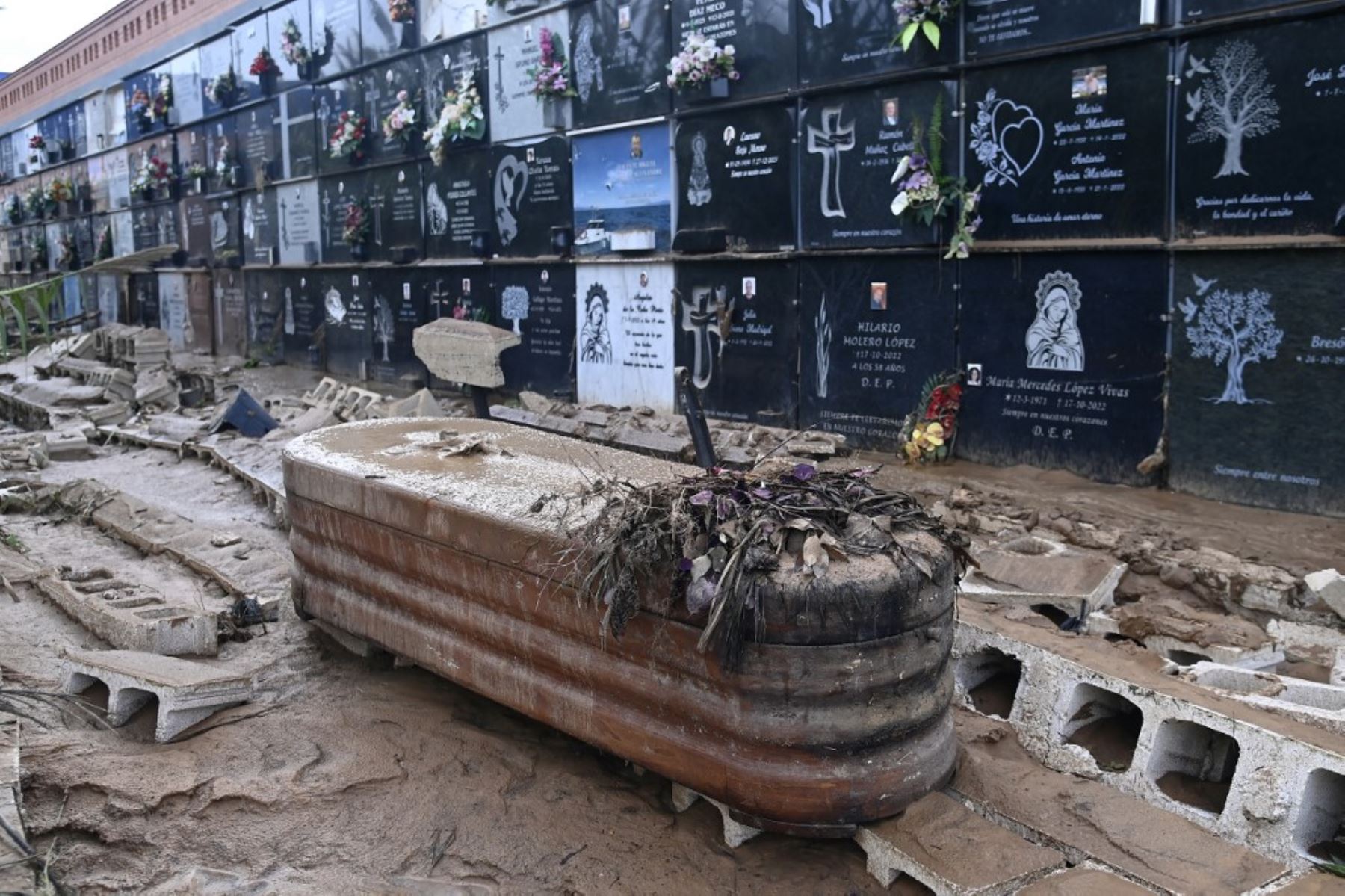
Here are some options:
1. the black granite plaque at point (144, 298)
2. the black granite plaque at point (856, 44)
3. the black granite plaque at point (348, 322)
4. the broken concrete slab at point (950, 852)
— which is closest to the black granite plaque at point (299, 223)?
the black granite plaque at point (348, 322)

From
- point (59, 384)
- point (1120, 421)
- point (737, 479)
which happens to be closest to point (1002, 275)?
point (1120, 421)

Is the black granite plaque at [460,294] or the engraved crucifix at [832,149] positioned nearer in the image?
the engraved crucifix at [832,149]

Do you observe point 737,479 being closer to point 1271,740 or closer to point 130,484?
point 1271,740

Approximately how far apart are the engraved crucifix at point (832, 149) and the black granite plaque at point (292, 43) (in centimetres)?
1076

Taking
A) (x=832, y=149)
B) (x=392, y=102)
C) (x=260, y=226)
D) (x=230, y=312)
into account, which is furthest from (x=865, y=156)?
(x=230, y=312)

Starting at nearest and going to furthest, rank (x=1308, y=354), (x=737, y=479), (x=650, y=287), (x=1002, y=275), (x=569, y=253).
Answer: (x=737, y=479) → (x=1308, y=354) → (x=1002, y=275) → (x=650, y=287) → (x=569, y=253)

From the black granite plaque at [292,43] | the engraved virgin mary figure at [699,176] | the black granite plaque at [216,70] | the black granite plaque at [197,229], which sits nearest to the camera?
the engraved virgin mary figure at [699,176]

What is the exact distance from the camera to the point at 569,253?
12438mm

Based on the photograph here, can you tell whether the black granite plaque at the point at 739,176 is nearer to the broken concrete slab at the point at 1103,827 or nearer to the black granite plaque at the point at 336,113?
the broken concrete slab at the point at 1103,827

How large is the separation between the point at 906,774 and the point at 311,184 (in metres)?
16.7

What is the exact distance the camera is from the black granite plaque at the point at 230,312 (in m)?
20.4

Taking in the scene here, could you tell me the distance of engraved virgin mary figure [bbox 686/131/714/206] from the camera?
34.9 feet

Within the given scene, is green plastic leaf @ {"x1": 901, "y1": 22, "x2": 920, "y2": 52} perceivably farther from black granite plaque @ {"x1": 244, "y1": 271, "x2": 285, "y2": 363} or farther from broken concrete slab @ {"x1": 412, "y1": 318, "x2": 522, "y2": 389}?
black granite plaque @ {"x1": 244, "y1": 271, "x2": 285, "y2": 363}

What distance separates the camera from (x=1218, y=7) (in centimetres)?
685
